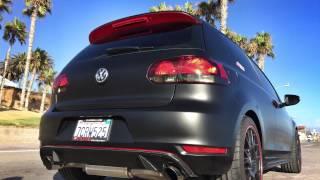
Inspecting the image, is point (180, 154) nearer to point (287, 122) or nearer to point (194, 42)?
point (194, 42)

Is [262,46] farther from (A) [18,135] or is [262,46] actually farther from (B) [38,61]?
(A) [18,135]

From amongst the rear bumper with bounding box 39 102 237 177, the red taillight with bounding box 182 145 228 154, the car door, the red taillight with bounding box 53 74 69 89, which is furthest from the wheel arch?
the red taillight with bounding box 53 74 69 89

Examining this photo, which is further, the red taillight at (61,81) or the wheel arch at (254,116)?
the red taillight at (61,81)

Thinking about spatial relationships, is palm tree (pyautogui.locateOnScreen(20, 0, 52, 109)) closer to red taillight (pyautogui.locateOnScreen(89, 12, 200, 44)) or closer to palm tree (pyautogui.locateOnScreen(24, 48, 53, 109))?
palm tree (pyautogui.locateOnScreen(24, 48, 53, 109))

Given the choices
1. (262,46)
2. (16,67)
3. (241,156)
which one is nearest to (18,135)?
(241,156)

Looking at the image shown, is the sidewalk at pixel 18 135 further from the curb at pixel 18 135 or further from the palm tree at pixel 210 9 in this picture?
the palm tree at pixel 210 9

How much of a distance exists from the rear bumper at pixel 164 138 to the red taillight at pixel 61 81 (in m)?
0.65

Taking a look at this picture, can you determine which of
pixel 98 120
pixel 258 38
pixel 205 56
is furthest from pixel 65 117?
pixel 258 38

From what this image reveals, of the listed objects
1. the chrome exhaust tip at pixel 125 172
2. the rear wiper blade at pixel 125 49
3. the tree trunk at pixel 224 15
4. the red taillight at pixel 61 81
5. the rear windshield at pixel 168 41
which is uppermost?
the tree trunk at pixel 224 15

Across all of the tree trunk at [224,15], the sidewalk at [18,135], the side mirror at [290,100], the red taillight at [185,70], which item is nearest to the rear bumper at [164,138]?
the red taillight at [185,70]

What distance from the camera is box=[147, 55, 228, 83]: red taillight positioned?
354 centimetres

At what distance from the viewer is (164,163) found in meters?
3.43

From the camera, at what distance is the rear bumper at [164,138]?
3.39m

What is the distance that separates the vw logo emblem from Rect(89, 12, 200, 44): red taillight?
475mm
